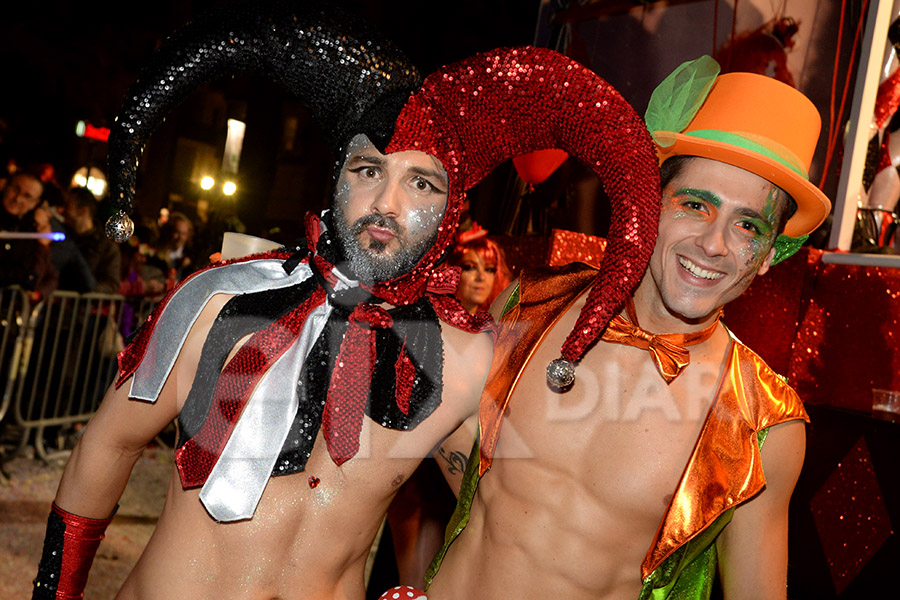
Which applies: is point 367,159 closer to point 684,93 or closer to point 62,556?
point 684,93

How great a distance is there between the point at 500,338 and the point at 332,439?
68cm

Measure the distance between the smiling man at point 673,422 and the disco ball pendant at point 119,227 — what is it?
1054mm

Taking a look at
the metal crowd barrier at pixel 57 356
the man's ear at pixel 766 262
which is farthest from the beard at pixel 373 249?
the metal crowd barrier at pixel 57 356

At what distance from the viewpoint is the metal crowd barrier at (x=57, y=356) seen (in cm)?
519

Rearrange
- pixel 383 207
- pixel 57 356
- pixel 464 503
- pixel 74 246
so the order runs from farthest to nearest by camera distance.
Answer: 1. pixel 57 356
2. pixel 74 246
3. pixel 464 503
4. pixel 383 207

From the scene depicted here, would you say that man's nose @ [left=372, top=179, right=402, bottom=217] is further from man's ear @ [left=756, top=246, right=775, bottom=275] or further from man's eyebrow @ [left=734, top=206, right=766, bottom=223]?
man's ear @ [left=756, top=246, right=775, bottom=275]

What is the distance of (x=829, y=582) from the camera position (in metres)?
2.44

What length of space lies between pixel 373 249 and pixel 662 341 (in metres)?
0.91

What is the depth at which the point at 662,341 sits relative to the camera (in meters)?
2.13

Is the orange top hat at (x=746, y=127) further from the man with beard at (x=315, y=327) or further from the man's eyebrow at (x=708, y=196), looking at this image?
the man with beard at (x=315, y=327)

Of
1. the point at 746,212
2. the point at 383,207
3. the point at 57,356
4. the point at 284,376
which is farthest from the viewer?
the point at 57,356

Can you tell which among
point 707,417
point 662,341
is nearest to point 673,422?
point 707,417

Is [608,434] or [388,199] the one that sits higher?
[388,199]

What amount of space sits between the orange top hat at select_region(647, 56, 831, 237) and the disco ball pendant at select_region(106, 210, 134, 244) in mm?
1460
